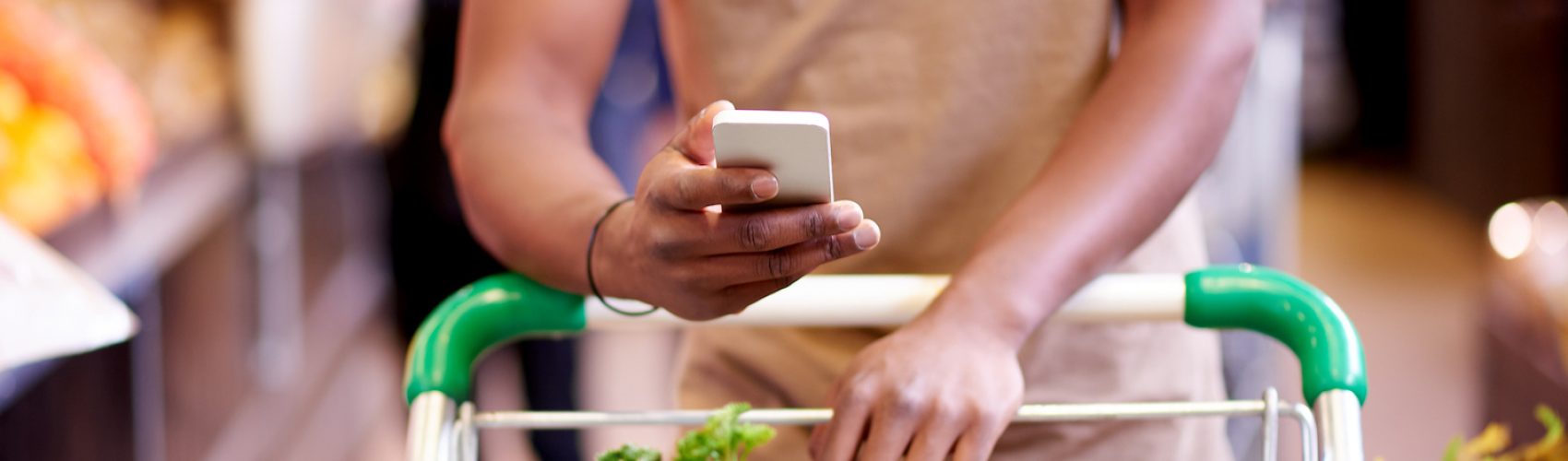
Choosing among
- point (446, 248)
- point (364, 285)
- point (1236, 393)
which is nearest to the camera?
point (1236, 393)

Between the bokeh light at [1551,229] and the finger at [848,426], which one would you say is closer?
the finger at [848,426]

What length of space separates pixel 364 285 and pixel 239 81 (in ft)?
3.61

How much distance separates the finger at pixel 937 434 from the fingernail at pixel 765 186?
0.21 meters

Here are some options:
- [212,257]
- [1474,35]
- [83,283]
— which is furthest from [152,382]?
[1474,35]

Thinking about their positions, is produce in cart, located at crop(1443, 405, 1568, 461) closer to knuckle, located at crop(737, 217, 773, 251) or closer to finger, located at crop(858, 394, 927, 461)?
finger, located at crop(858, 394, 927, 461)

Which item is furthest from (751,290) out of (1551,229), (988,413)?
(1551,229)

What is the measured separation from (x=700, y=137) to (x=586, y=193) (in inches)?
9.0

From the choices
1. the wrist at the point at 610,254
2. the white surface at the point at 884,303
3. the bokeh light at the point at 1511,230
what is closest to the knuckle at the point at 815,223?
the wrist at the point at 610,254

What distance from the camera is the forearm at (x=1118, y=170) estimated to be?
827 mm

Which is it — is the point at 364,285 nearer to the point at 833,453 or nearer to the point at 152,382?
the point at 152,382

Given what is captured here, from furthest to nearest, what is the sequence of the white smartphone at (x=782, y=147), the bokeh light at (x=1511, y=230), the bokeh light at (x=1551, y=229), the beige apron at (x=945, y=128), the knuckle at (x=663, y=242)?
the bokeh light at (x=1511, y=230) → the bokeh light at (x=1551, y=229) → the beige apron at (x=945, y=128) → the knuckle at (x=663, y=242) → the white smartphone at (x=782, y=147)

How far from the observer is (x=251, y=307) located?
9.78 ft

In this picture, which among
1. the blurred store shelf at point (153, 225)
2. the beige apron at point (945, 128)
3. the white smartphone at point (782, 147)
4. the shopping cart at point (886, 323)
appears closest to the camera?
the white smartphone at point (782, 147)

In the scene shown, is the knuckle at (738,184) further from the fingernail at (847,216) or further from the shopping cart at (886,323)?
the shopping cart at (886,323)
